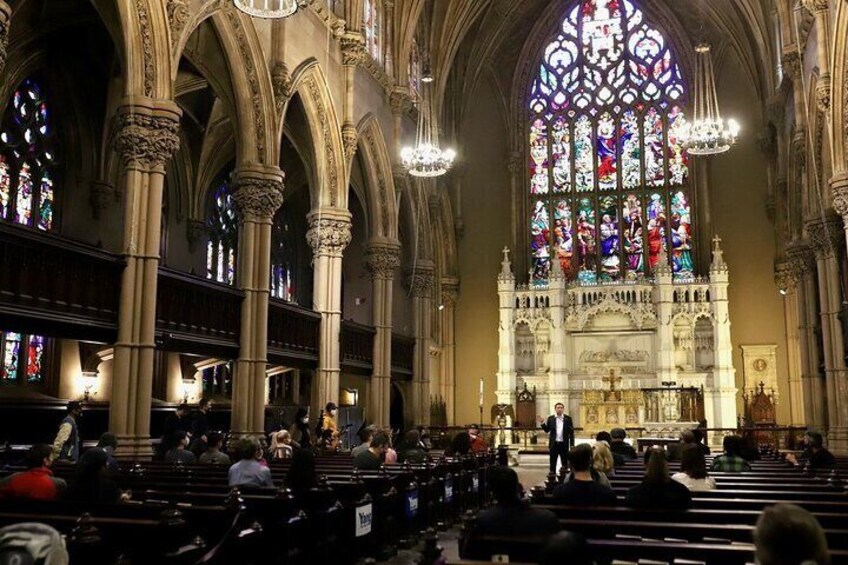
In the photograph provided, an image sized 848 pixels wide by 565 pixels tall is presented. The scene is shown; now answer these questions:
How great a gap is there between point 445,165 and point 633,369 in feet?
38.7

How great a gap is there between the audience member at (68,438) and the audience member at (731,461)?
930 cm

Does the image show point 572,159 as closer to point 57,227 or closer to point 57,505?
point 57,227

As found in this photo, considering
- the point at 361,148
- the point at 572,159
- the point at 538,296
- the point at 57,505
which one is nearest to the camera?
the point at 57,505

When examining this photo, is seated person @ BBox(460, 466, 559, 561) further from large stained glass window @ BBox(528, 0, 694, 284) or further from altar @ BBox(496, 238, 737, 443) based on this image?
large stained glass window @ BBox(528, 0, 694, 284)

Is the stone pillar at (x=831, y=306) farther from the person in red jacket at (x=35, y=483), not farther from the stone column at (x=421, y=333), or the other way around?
the person in red jacket at (x=35, y=483)

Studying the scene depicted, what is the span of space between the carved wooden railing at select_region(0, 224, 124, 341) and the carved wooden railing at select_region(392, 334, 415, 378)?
562 inches

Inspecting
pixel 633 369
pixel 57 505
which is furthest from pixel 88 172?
pixel 633 369

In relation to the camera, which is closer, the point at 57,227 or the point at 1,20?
the point at 1,20

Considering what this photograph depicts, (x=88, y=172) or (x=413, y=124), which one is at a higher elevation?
(x=413, y=124)

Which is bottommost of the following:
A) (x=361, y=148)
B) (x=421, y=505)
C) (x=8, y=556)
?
(x=421, y=505)

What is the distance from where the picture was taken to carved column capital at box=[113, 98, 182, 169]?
1439 centimetres

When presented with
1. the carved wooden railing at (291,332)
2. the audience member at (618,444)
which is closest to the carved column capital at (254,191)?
the carved wooden railing at (291,332)

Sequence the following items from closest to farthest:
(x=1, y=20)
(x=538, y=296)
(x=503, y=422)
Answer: (x=1, y=20)
(x=503, y=422)
(x=538, y=296)

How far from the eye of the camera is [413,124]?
95.1ft
